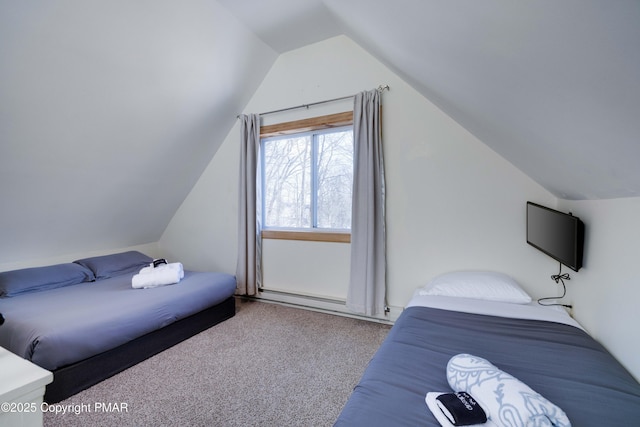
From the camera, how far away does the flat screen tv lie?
1644mm

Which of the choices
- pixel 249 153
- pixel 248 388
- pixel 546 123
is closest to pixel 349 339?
pixel 248 388

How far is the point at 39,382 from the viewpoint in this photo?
0.75m

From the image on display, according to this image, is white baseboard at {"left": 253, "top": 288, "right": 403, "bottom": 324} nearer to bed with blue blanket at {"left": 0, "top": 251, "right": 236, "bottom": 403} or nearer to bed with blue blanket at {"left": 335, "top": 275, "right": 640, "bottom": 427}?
bed with blue blanket at {"left": 0, "top": 251, "right": 236, "bottom": 403}

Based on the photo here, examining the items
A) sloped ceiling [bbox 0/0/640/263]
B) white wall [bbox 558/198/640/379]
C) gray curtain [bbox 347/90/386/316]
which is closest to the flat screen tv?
white wall [bbox 558/198/640/379]

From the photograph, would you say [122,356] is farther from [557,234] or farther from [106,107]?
[557,234]

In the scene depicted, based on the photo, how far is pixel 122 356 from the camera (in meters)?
2.11

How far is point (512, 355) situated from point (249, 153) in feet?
10.3

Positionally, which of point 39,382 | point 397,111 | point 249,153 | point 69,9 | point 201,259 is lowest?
point 201,259

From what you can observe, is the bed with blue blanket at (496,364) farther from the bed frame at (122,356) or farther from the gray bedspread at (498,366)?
the bed frame at (122,356)

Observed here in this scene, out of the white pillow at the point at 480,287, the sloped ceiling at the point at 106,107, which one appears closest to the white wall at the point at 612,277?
the white pillow at the point at 480,287

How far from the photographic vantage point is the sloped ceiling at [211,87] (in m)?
0.74

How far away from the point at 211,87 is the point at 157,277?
2036 millimetres

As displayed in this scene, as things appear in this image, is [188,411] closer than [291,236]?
Yes

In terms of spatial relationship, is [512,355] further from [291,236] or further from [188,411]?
[291,236]
